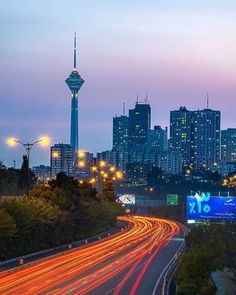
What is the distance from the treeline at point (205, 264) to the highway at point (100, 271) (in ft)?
7.51

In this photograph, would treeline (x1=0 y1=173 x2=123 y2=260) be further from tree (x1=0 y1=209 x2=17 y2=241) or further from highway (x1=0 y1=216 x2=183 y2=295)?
highway (x1=0 y1=216 x2=183 y2=295)

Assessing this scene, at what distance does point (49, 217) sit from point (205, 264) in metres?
27.6

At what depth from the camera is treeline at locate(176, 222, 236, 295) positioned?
40.4 meters

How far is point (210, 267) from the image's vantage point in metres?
45.1

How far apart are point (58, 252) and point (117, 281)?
21061 millimetres

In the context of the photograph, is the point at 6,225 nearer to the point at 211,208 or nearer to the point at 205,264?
the point at 205,264

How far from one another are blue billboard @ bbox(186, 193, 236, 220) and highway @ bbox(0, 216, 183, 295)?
13.6 feet

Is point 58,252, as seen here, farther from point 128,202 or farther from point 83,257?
point 128,202

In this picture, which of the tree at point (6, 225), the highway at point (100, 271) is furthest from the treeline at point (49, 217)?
the highway at point (100, 271)

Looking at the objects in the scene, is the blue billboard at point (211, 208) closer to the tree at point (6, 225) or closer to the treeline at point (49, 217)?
the treeline at point (49, 217)

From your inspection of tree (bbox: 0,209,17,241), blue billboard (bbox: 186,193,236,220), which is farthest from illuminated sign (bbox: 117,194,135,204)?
A: tree (bbox: 0,209,17,241)

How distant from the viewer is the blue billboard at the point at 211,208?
75.1 m

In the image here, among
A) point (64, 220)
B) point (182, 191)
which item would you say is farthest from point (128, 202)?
point (64, 220)

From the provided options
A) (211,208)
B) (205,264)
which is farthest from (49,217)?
(205,264)
